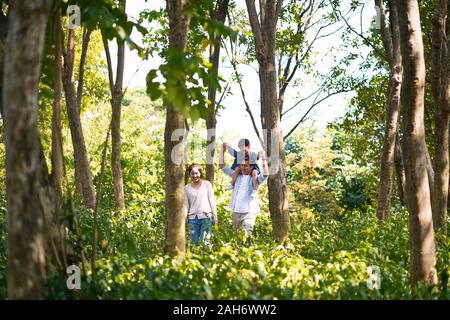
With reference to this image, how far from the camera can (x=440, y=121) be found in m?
10.3

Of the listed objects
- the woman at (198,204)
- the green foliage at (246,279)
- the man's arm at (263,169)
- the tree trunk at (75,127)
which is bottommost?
the green foliage at (246,279)

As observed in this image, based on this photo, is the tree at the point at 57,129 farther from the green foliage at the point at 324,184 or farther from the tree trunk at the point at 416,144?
the green foliage at the point at 324,184

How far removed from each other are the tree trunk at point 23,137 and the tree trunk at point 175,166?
2.58 metres

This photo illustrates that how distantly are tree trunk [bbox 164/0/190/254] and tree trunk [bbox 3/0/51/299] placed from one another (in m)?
2.58

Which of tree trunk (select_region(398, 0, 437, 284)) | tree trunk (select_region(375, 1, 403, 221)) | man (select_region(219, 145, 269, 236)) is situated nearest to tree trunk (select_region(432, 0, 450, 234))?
man (select_region(219, 145, 269, 236))

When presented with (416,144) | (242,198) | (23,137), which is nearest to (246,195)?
(242,198)

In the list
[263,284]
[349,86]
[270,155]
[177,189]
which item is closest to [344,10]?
[349,86]

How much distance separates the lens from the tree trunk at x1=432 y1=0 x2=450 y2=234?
1008 cm

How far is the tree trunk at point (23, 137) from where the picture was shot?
4.23 metres

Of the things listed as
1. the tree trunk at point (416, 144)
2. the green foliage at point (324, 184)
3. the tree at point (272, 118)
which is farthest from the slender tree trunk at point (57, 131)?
the green foliage at point (324, 184)

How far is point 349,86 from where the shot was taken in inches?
934

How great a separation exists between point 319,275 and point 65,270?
2377mm
